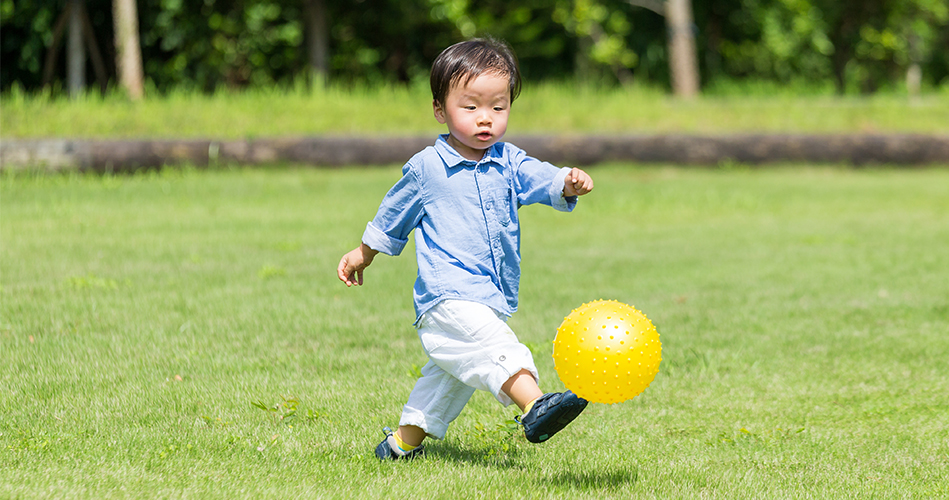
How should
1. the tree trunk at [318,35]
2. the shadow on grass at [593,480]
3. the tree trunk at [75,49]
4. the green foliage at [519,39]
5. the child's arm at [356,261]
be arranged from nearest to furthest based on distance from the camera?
the shadow on grass at [593,480] → the child's arm at [356,261] → the tree trunk at [75,49] → the tree trunk at [318,35] → the green foliage at [519,39]

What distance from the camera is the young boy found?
338cm

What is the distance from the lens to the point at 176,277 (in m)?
7.29

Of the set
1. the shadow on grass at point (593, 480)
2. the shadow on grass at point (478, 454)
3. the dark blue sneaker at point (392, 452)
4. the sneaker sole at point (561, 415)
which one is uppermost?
the sneaker sole at point (561, 415)

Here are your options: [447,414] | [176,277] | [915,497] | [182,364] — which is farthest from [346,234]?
[915,497]

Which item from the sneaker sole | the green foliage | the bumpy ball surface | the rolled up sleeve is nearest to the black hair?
the rolled up sleeve

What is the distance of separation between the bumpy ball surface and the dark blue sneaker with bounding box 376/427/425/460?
793 mm

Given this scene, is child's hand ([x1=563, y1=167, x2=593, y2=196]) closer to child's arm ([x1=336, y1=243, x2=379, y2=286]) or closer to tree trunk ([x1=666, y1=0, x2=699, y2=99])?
child's arm ([x1=336, y1=243, x2=379, y2=286])

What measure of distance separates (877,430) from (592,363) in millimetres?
1667

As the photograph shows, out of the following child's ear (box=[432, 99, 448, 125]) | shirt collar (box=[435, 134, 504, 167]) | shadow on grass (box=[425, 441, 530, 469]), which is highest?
child's ear (box=[432, 99, 448, 125])

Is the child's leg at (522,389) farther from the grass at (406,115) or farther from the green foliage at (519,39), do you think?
the green foliage at (519,39)

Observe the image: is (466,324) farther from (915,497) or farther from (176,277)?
(176,277)

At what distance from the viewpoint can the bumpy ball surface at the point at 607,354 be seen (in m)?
3.18

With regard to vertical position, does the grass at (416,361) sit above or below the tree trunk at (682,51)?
below

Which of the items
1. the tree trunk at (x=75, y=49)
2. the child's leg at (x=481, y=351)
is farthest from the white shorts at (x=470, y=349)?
the tree trunk at (x=75, y=49)
